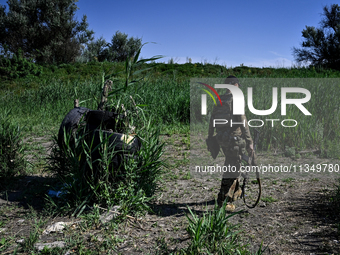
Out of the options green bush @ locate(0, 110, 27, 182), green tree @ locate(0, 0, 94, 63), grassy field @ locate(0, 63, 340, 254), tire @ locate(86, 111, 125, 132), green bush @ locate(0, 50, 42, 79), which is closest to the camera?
grassy field @ locate(0, 63, 340, 254)

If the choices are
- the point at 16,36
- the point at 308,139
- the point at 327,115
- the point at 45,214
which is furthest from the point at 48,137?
the point at 16,36

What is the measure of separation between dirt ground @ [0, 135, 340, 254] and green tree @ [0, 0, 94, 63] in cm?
2318

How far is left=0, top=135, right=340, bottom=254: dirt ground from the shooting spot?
9.53 feet

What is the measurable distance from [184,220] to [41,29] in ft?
87.3

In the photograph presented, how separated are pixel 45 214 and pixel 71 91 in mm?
8171

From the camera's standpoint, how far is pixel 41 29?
25.7 metres

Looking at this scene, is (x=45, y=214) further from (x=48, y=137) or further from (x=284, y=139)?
(x=284, y=139)

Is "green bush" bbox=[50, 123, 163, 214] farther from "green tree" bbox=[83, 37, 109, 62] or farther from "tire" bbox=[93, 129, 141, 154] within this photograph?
"green tree" bbox=[83, 37, 109, 62]

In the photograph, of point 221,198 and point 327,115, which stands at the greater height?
point 327,115

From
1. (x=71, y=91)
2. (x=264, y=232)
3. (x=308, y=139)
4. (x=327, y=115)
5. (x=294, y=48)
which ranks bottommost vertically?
(x=264, y=232)

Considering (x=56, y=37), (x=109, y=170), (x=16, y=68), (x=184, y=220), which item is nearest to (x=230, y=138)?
(x=184, y=220)

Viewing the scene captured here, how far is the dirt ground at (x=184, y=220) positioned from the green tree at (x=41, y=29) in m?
23.2

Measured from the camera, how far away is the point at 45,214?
11.4 feet

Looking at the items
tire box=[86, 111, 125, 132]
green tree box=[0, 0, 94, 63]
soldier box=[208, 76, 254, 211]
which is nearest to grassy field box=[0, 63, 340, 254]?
tire box=[86, 111, 125, 132]
